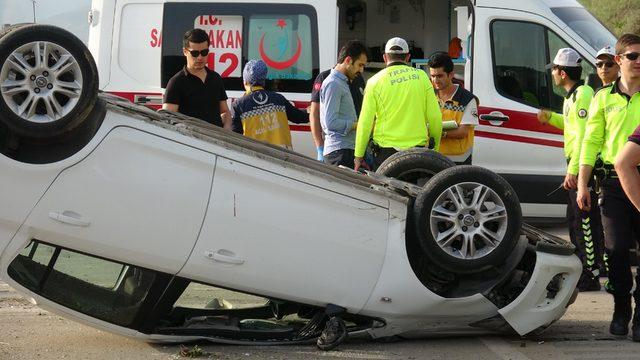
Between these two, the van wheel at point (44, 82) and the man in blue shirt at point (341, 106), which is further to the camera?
the man in blue shirt at point (341, 106)

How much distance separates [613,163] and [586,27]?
13.9 feet

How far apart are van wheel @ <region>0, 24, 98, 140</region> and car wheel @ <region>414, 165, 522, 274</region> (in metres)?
1.84

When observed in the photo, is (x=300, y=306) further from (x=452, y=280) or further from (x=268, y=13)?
(x=268, y=13)

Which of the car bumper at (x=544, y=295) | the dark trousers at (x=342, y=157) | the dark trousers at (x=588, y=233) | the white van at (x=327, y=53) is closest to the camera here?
the car bumper at (x=544, y=295)

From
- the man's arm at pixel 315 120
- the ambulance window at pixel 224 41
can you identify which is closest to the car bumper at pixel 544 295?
the man's arm at pixel 315 120

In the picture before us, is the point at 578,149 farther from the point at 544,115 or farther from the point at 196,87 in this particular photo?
the point at 196,87

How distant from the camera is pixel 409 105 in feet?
25.6

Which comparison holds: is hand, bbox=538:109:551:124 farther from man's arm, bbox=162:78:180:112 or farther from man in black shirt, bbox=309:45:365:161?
man's arm, bbox=162:78:180:112

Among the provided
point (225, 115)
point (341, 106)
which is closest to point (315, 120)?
point (341, 106)

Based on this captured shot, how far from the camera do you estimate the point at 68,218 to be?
17.3ft

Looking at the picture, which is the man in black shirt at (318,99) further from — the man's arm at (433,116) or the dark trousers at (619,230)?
the dark trousers at (619,230)

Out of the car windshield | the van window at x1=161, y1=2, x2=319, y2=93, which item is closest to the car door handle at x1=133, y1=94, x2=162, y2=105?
the van window at x1=161, y1=2, x2=319, y2=93

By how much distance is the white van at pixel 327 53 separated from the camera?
1016 cm

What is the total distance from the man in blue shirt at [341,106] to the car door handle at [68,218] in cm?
347
